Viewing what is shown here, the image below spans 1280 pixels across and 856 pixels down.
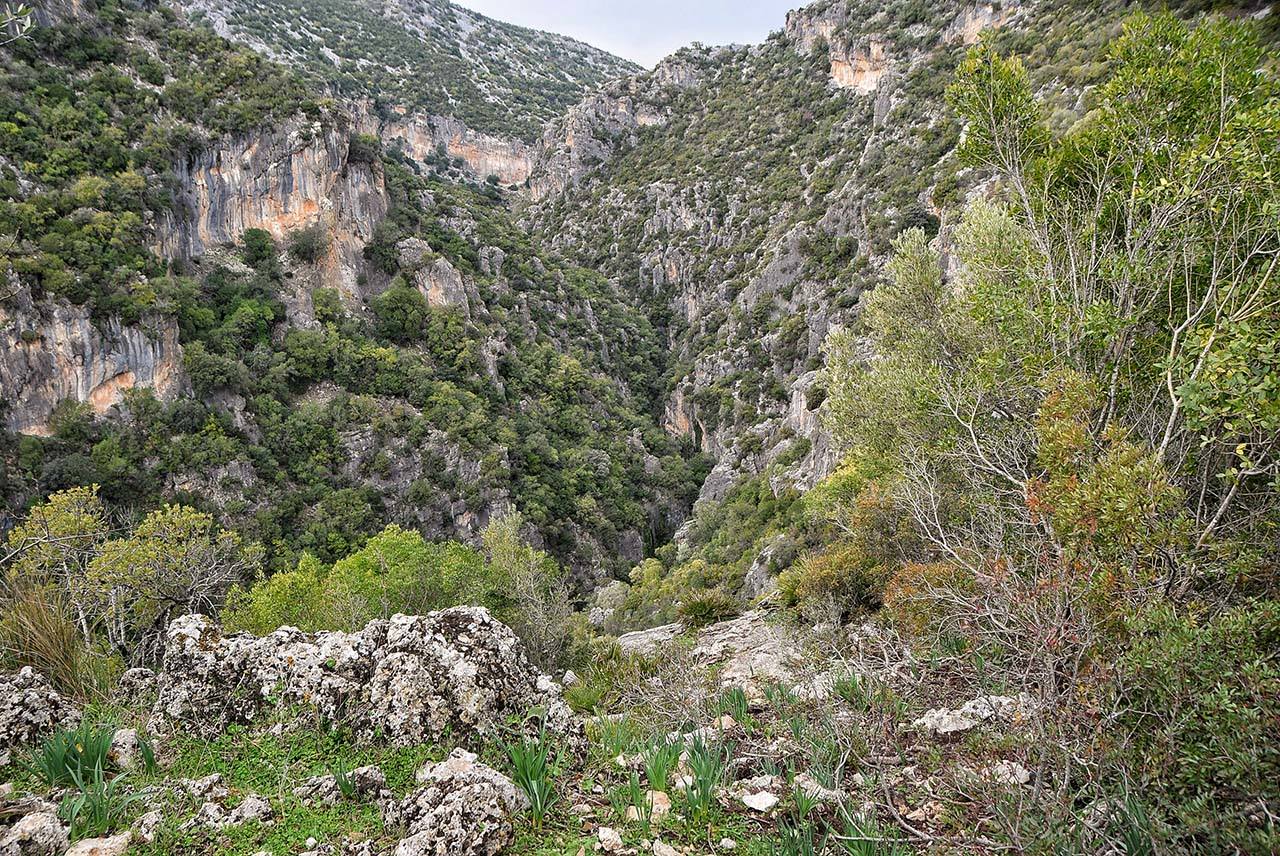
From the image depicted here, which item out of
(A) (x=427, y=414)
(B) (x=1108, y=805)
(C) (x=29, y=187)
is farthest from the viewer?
(A) (x=427, y=414)

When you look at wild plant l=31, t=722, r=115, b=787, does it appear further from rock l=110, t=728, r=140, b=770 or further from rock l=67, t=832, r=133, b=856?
rock l=67, t=832, r=133, b=856

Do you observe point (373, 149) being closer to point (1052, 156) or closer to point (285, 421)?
point (285, 421)

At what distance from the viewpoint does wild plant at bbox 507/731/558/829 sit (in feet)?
11.2

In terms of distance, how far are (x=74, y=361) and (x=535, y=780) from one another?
152 ft

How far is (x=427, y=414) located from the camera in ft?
152

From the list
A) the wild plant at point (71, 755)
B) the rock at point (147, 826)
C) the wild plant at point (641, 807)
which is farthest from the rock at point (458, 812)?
the wild plant at point (71, 755)

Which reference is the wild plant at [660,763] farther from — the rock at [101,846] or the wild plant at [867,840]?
the rock at [101,846]

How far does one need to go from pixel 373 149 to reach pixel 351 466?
108 feet

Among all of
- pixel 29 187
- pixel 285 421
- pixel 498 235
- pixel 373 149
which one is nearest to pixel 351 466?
pixel 285 421

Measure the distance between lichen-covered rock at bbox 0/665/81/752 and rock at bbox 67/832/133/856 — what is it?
1.35m

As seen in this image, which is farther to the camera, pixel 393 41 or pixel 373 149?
pixel 393 41

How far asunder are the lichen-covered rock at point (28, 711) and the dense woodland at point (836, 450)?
0.64 meters

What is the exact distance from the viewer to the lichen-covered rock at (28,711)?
143 inches

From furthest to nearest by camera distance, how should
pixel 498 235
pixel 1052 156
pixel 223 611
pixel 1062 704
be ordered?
1. pixel 498 235
2. pixel 223 611
3. pixel 1052 156
4. pixel 1062 704
